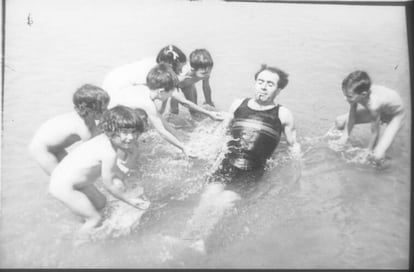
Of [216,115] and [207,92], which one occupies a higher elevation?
[207,92]

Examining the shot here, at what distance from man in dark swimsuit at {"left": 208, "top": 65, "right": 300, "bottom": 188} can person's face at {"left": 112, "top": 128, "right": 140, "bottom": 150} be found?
18.8 inches

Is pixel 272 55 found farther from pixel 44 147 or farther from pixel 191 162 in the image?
pixel 44 147

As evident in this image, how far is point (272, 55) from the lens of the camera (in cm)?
262

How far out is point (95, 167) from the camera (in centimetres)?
234

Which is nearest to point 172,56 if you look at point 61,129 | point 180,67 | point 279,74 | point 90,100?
point 180,67

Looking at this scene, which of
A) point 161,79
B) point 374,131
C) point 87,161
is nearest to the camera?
point 87,161

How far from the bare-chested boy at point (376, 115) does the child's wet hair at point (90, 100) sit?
132 centimetres

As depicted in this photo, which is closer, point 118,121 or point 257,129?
point 118,121

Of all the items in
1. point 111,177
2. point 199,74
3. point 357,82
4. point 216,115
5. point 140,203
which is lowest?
point 140,203

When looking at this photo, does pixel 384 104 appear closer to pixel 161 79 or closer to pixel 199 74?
pixel 199 74

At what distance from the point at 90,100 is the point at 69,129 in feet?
0.62

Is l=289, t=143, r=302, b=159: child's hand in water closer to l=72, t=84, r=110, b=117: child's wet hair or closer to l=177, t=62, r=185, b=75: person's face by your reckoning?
l=177, t=62, r=185, b=75: person's face

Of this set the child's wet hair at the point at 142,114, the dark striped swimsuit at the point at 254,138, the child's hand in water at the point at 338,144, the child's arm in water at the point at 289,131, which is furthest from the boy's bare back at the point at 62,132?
the child's hand in water at the point at 338,144

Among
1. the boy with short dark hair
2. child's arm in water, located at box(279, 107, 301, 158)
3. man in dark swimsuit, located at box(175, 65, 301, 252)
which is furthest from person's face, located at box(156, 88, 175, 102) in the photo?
child's arm in water, located at box(279, 107, 301, 158)
